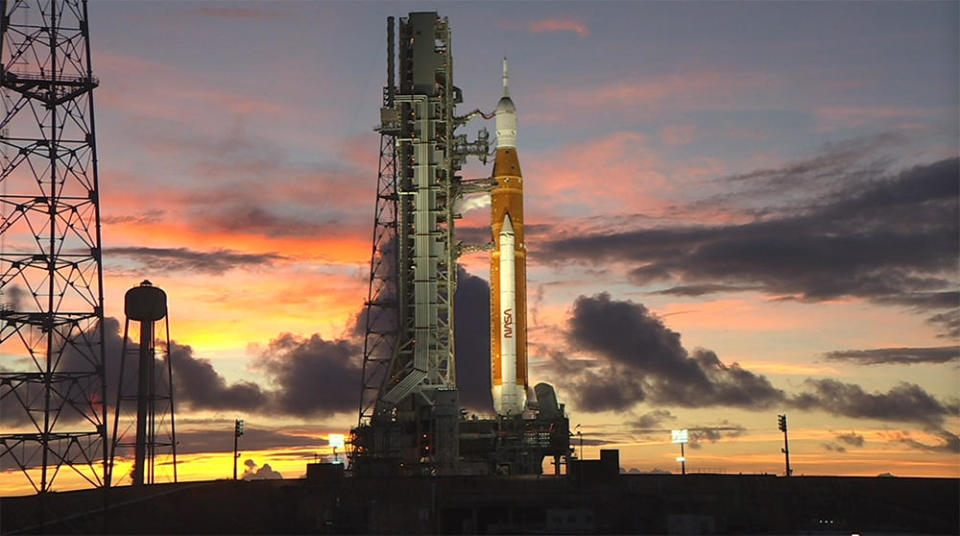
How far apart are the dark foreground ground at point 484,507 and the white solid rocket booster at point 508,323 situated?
40.2ft

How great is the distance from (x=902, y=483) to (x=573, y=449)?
25683 millimetres

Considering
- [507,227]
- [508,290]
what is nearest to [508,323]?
[508,290]

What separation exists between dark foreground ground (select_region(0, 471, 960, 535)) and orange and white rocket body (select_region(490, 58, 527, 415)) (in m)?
13.0

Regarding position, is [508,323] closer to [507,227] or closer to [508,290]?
[508,290]

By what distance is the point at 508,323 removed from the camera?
333 feet

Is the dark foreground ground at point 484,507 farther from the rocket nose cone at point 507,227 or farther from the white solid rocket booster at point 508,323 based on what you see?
the rocket nose cone at point 507,227

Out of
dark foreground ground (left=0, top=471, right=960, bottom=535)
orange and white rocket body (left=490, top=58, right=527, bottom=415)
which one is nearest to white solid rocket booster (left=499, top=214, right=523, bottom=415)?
orange and white rocket body (left=490, top=58, right=527, bottom=415)

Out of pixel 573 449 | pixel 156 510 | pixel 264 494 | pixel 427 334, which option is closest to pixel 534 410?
pixel 573 449

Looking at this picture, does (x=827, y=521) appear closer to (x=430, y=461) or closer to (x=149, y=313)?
(x=430, y=461)

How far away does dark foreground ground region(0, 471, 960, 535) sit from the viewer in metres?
83.0

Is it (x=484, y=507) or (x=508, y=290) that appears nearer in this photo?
(x=484, y=507)

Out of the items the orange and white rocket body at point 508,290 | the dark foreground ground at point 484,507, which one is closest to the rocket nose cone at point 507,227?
the orange and white rocket body at point 508,290

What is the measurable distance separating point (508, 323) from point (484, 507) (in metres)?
19.6

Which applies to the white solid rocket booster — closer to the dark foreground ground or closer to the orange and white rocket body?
the orange and white rocket body
